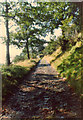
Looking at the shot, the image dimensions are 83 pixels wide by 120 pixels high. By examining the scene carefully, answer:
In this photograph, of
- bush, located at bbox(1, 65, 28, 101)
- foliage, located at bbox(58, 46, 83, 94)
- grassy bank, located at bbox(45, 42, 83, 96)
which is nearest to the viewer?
foliage, located at bbox(58, 46, 83, 94)

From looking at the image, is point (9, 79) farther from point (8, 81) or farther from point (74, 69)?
point (74, 69)

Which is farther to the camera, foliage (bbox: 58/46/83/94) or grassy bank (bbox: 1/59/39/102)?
grassy bank (bbox: 1/59/39/102)

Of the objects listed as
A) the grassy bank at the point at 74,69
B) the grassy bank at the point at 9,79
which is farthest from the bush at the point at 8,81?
the grassy bank at the point at 74,69

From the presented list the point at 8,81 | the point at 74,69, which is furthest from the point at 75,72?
the point at 8,81

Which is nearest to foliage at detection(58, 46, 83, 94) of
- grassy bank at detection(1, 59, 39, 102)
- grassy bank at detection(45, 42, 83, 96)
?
grassy bank at detection(45, 42, 83, 96)

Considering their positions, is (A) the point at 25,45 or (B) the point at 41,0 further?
(A) the point at 25,45

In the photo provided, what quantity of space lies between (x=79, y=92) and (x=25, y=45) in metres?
36.4

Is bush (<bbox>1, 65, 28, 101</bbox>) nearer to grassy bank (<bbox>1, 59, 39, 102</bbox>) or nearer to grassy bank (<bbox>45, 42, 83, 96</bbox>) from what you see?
grassy bank (<bbox>1, 59, 39, 102</bbox>)

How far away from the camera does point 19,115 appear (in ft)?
13.9

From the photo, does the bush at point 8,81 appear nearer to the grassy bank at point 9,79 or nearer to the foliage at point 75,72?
the grassy bank at point 9,79

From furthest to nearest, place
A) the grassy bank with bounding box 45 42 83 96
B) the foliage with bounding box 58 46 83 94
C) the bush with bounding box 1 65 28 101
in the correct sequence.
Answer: the bush with bounding box 1 65 28 101 < the grassy bank with bounding box 45 42 83 96 < the foliage with bounding box 58 46 83 94

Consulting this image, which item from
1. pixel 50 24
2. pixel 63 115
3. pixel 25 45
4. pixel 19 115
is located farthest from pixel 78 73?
pixel 25 45

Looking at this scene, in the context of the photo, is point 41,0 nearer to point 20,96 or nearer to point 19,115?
point 20,96

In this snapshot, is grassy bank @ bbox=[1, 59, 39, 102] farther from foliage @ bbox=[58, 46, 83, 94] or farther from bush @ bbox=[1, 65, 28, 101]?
foliage @ bbox=[58, 46, 83, 94]
